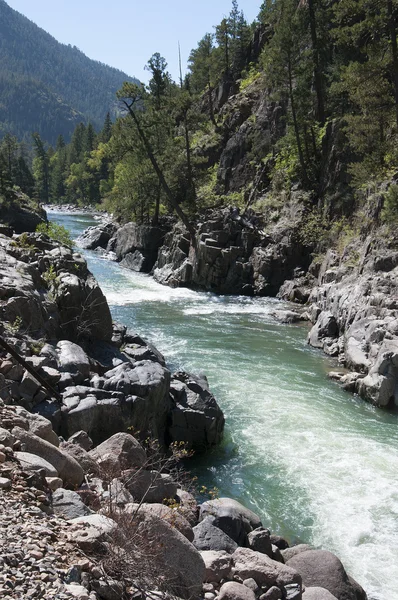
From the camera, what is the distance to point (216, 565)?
646 centimetres

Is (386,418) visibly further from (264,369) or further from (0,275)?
(0,275)

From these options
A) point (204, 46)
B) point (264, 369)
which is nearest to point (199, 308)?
point (264, 369)

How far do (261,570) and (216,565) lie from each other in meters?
0.65

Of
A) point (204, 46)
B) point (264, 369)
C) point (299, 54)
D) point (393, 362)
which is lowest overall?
point (264, 369)

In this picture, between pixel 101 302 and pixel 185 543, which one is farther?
pixel 101 302

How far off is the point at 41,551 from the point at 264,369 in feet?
43.1

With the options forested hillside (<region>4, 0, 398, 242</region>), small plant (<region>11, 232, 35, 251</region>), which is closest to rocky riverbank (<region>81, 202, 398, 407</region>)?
forested hillside (<region>4, 0, 398, 242</region>)

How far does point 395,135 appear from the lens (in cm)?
2461

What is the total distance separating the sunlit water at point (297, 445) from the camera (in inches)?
370

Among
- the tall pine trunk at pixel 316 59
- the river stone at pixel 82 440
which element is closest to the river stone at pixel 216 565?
the river stone at pixel 82 440

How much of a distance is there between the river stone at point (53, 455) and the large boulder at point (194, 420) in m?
4.91

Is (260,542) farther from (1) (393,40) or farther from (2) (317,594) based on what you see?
(1) (393,40)

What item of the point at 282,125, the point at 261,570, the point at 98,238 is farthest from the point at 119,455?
the point at 98,238

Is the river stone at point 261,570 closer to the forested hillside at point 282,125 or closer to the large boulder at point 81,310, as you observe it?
the large boulder at point 81,310
